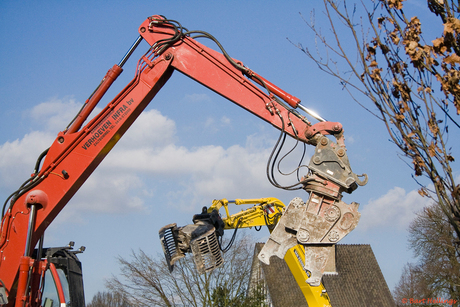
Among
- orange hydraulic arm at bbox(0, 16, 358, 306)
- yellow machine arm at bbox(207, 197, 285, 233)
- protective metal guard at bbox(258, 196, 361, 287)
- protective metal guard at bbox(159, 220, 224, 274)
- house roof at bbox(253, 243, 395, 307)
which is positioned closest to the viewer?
protective metal guard at bbox(258, 196, 361, 287)

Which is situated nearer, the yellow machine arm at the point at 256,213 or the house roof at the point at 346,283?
the yellow machine arm at the point at 256,213

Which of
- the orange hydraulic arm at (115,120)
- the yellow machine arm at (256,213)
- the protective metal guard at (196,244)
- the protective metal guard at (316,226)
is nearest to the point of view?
the protective metal guard at (316,226)

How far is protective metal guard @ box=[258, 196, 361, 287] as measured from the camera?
4.79 meters

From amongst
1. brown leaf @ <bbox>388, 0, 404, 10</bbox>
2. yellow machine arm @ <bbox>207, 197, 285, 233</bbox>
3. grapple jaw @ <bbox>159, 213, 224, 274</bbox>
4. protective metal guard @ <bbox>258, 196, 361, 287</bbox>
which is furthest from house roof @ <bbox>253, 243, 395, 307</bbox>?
brown leaf @ <bbox>388, 0, 404, 10</bbox>

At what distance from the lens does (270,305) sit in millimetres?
25125

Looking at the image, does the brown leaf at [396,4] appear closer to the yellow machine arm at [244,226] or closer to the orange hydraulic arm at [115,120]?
the orange hydraulic arm at [115,120]

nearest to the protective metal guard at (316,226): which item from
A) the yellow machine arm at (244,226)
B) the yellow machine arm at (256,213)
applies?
the yellow machine arm at (244,226)

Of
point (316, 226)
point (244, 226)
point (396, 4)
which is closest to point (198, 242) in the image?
point (316, 226)

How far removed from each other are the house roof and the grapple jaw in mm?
17600

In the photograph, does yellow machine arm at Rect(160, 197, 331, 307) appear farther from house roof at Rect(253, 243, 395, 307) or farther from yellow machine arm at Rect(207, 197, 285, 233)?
house roof at Rect(253, 243, 395, 307)

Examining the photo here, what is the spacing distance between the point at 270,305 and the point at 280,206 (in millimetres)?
15039

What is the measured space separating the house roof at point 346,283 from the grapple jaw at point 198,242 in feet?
57.7

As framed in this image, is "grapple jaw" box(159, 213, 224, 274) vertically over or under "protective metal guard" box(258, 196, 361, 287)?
over

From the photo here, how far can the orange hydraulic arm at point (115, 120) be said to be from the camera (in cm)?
577
